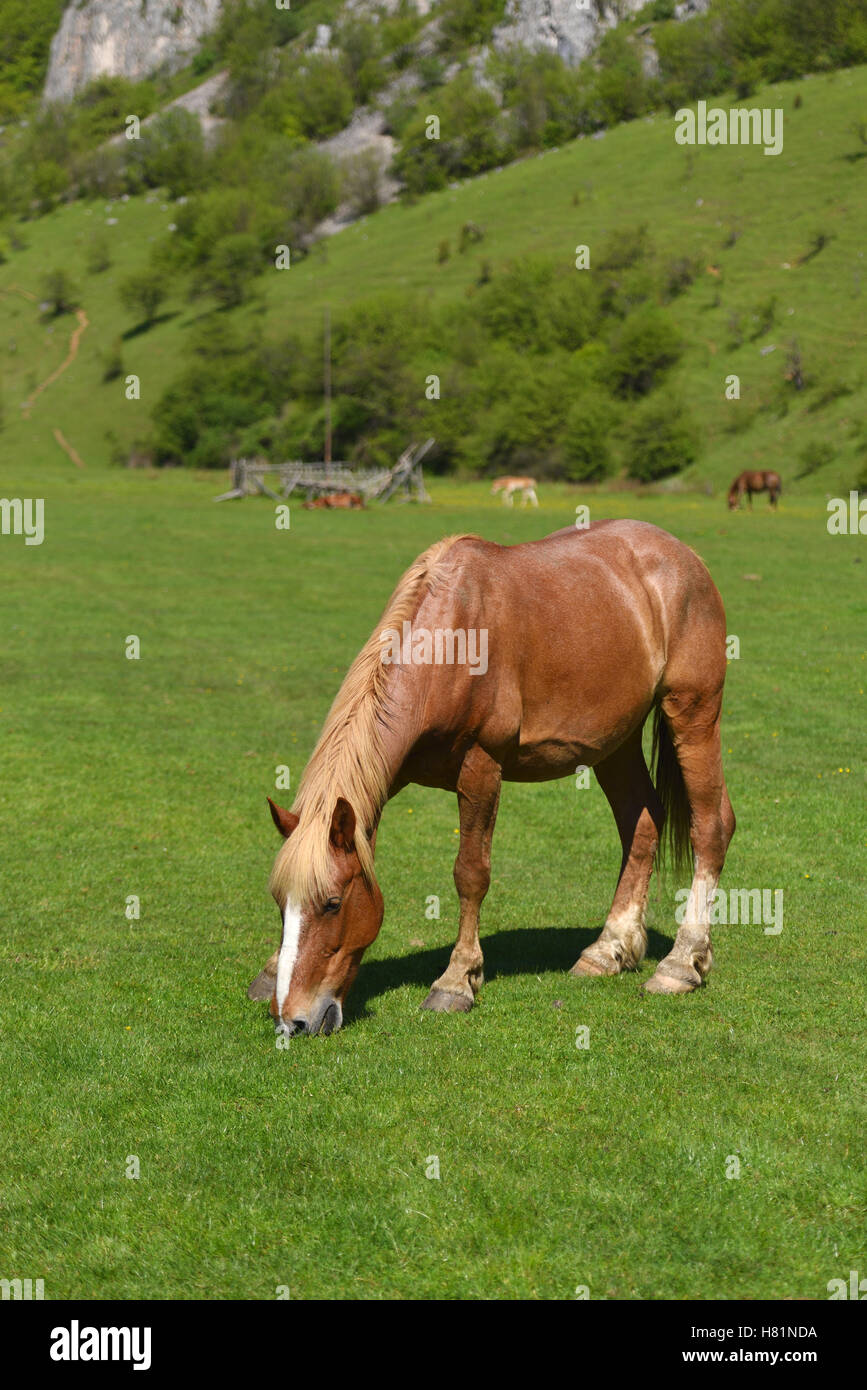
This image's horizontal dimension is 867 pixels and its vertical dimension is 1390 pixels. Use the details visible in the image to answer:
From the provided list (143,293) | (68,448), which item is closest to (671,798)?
(68,448)

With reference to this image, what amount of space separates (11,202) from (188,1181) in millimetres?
204949

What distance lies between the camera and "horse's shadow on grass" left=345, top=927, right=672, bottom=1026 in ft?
27.9

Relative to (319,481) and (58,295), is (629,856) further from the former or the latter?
(58,295)

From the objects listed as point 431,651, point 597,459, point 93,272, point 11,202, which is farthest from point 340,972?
point 11,202

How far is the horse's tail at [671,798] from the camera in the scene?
30.5ft

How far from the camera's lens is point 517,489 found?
68750 millimetres

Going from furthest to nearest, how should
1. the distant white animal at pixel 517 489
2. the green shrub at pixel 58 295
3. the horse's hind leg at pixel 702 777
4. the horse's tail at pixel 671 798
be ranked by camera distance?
1. the green shrub at pixel 58 295
2. the distant white animal at pixel 517 489
3. the horse's tail at pixel 671 798
4. the horse's hind leg at pixel 702 777

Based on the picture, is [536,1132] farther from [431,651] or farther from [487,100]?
[487,100]

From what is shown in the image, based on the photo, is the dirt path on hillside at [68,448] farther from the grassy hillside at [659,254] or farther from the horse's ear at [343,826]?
the horse's ear at [343,826]

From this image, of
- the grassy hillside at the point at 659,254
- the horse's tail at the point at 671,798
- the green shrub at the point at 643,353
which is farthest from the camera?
the green shrub at the point at 643,353

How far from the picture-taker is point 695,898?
29.0ft

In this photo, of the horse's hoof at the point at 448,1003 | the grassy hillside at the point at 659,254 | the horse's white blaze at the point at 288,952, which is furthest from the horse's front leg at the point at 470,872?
the grassy hillside at the point at 659,254

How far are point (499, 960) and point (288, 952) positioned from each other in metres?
2.76

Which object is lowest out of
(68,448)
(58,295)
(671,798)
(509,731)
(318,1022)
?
(318,1022)
